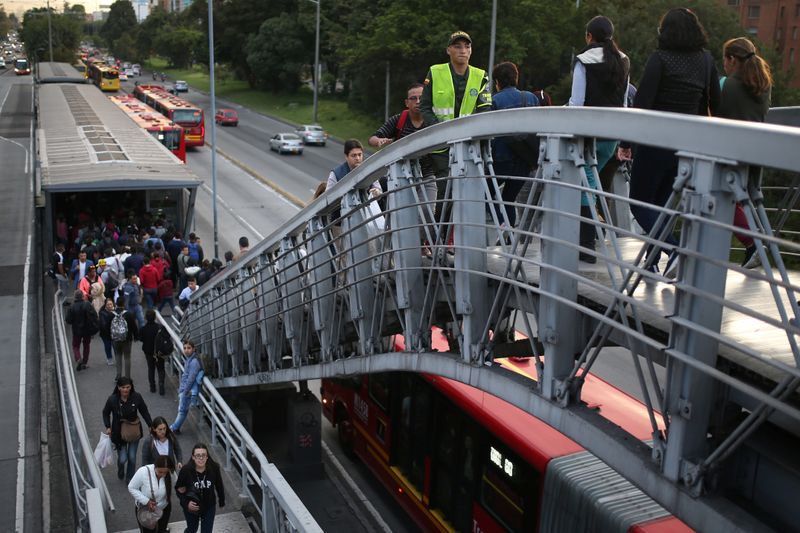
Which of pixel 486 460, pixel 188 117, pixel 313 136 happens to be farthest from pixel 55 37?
pixel 486 460

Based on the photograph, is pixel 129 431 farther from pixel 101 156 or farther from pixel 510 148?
pixel 101 156

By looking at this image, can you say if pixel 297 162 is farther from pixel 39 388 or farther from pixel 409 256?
pixel 409 256

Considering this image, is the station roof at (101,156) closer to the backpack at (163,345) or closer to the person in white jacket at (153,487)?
the backpack at (163,345)

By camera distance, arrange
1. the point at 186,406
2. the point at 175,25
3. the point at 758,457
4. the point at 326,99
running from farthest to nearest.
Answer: the point at 175,25 < the point at 326,99 < the point at 186,406 < the point at 758,457

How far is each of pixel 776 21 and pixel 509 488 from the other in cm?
4353

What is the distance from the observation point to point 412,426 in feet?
39.8

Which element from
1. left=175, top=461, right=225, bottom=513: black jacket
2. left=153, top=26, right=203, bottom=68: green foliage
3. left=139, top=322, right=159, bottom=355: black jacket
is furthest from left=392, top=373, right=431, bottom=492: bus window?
left=153, top=26, right=203, bottom=68: green foliage

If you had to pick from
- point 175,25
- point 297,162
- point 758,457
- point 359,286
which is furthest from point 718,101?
point 175,25

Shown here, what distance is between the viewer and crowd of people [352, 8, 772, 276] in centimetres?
536

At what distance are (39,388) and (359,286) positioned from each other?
10573mm

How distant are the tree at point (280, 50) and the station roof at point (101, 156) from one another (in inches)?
1580

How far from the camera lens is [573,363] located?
538 centimetres

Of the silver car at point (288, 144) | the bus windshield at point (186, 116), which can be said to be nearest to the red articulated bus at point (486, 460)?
the bus windshield at point (186, 116)

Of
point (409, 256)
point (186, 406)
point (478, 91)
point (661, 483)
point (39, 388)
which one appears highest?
point (478, 91)
